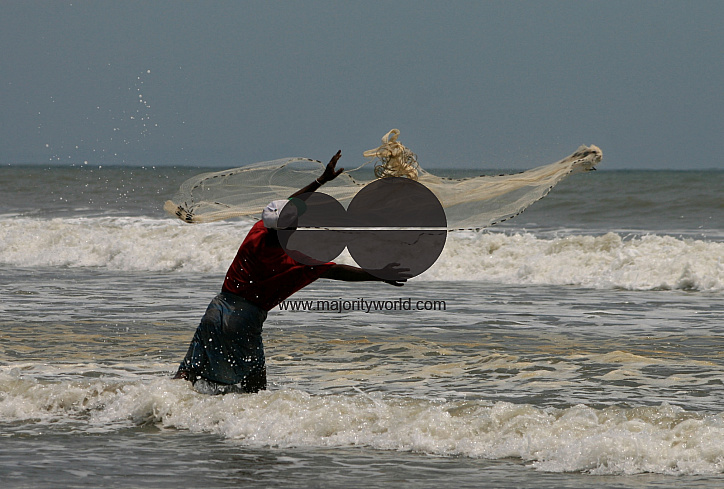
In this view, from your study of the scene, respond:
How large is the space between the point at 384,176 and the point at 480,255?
988cm

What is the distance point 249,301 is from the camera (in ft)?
20.7

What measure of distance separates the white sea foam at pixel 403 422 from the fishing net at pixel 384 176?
1.93 metres

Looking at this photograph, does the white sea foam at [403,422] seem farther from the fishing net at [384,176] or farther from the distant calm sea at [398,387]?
the fishing net at [384,176]

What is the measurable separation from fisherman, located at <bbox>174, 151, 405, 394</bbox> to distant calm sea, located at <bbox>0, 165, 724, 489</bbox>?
0.17 metres

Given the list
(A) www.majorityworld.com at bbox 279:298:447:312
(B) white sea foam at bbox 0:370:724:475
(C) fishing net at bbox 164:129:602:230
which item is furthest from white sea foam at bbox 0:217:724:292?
(B) white sea foam at bbox 0:370:724:475

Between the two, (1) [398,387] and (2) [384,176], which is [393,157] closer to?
(2) [384,176]

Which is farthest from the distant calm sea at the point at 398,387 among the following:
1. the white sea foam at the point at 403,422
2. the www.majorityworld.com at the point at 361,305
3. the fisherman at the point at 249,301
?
the www.majorityworld.com at the point at 361,305

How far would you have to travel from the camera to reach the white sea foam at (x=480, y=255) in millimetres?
15359

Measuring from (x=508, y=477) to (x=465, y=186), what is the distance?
419cm

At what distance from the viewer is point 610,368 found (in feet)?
Result: 26.0

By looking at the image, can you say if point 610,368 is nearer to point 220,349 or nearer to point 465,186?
point 465,186

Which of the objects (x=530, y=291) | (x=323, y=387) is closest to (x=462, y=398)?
(x=323, y=387)
